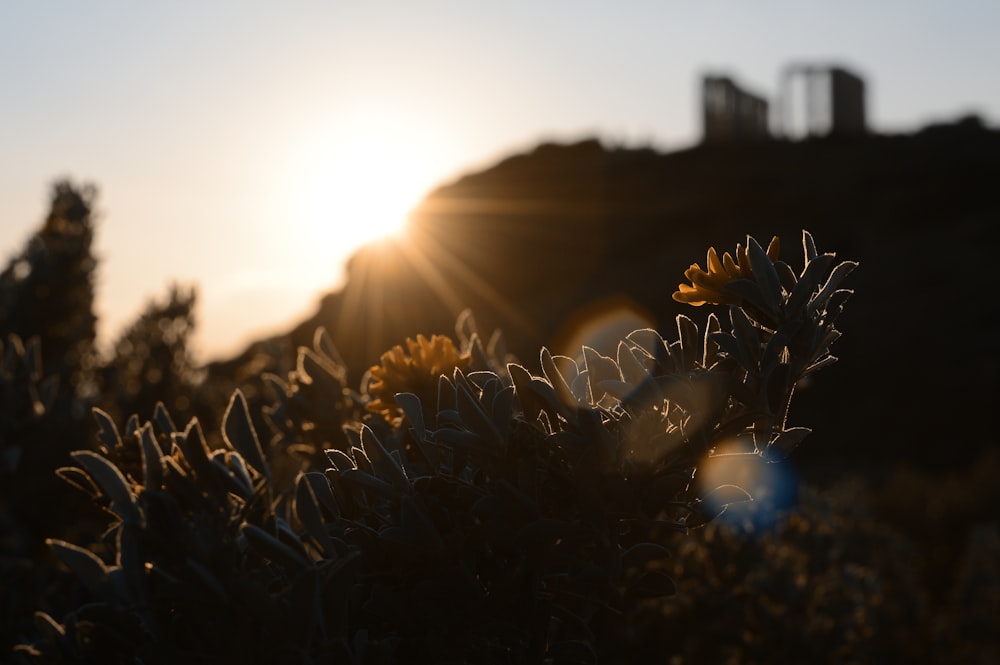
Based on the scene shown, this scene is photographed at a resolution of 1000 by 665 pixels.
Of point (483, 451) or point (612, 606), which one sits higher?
point (483, 451)

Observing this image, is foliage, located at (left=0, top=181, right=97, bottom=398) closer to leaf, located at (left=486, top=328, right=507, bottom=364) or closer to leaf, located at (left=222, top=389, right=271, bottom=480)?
leaf, located at (left=486, top=328, right=507, bottom=364)

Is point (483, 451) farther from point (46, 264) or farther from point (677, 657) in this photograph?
point (46, 264)

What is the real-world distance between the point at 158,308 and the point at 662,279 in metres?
29.3

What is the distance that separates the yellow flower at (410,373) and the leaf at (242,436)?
1.53 ft

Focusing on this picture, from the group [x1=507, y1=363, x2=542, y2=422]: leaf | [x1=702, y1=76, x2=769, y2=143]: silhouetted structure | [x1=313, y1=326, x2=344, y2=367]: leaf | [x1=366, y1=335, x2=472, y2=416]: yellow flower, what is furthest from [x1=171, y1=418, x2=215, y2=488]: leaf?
[x1=702, y1=76, x2=769, y2=143]: silhouetted structure

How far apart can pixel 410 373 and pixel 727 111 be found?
51229 millimetres

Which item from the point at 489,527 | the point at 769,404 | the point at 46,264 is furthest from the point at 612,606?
the point at 46,264

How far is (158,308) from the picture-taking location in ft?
18.9

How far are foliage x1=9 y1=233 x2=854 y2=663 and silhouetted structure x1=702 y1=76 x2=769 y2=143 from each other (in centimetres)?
4970

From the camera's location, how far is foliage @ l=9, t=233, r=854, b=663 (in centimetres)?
149

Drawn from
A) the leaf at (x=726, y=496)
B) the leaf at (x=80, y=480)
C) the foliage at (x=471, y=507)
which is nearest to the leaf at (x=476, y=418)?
the foliage at (x=471, y=507)

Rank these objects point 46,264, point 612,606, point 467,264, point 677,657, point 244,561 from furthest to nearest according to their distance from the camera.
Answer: point 467,264 → point 46,264 → point 677,657 → point 612,606 → point 244,561

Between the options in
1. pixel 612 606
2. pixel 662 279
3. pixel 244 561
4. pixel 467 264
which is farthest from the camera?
pixel 467 264

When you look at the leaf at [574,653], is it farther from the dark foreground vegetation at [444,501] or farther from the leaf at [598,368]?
the leaf at [598,368]
